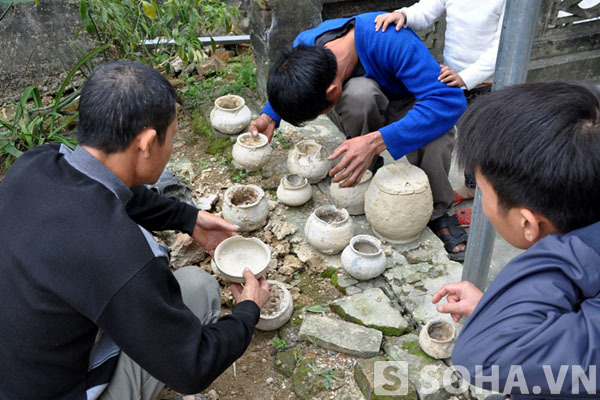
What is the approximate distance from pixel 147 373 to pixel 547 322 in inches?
60.4

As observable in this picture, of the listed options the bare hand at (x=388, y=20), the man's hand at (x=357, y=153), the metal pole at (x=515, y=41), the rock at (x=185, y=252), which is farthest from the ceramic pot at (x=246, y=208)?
the metal pole at (x=515, y=41)

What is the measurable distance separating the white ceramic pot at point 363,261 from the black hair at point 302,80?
83 cm

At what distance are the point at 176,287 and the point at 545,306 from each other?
122cm

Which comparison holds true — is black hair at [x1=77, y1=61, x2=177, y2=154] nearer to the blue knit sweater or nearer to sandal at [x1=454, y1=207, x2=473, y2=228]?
the blue knit sweater

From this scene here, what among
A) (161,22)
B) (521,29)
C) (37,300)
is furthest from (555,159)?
(161,22)

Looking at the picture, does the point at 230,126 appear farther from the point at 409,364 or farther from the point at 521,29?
the point at 521,29

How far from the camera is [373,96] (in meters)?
3.28

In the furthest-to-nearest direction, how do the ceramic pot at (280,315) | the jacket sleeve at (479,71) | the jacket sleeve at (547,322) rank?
1. the jacket sleeve at (479,71)
2. the ceramic pot at (280,315)
3. the jacket sleeve at (547,322)

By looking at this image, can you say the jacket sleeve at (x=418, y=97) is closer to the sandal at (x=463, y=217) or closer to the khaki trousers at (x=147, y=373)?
the sandal at (x=463, y=217)

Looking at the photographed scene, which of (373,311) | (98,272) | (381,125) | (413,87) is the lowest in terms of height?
(373,311)

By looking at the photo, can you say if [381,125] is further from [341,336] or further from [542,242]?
[542,242]

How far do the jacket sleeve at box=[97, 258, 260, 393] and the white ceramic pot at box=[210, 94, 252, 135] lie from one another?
2.60m

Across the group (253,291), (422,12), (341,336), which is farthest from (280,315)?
(422,12)

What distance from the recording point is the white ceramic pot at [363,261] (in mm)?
2930
